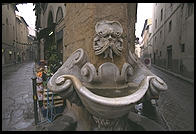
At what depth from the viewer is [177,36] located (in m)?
1.77

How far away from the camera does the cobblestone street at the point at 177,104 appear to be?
182cm

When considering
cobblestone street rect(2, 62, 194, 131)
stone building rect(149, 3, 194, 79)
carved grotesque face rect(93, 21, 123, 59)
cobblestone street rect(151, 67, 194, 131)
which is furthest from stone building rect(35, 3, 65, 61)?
cobblestone street rect(151, 67, 194, 131)

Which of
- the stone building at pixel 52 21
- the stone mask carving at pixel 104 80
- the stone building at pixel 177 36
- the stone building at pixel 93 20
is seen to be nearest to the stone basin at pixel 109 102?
the stone mask carving at pixel 104 80

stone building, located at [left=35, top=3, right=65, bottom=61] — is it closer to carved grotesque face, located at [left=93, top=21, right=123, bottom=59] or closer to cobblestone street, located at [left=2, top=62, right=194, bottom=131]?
carved grotesque face, located at [left=93, top=21, right=123, bottom=59]

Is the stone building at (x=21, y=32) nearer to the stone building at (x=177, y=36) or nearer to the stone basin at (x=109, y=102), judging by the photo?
the stone basin at (x=109, y=102)

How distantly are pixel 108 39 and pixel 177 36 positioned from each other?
0.95 metres

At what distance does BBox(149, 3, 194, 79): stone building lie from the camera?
1.59 m

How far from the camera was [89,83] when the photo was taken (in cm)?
142

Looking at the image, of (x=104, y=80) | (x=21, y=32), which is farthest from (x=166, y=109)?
(x=21, y=32)

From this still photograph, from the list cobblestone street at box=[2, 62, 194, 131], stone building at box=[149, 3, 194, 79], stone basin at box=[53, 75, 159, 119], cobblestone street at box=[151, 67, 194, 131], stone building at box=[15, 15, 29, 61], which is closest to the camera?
stone basin at box=[53, 75, 159, 119]

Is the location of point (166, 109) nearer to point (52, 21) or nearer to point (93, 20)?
point (93, 20)

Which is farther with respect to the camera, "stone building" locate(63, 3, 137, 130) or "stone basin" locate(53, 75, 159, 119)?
"stone building" locate(63, 3, 137, 130)

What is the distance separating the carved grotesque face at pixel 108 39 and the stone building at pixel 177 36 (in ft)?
1.88

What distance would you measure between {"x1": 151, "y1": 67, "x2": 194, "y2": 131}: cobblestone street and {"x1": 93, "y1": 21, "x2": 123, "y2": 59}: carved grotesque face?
35.3 inches
